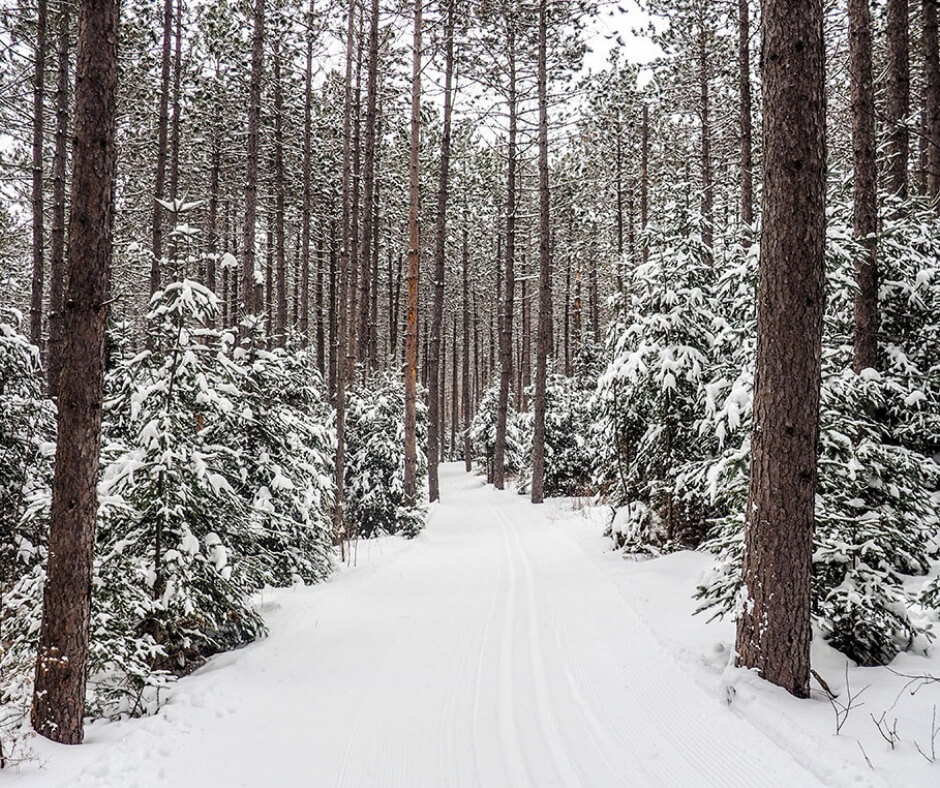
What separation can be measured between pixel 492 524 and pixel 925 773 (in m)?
12.1

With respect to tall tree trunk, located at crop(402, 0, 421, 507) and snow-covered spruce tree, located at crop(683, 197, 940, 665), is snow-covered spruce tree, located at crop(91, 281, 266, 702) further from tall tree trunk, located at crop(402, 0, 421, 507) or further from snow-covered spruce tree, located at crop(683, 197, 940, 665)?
tall tree trunk, located at crop(402, 0, 421, 507)

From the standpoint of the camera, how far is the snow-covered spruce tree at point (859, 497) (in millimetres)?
4730

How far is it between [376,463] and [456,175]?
57.8 feet

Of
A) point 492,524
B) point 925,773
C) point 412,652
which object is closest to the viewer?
point 925,773

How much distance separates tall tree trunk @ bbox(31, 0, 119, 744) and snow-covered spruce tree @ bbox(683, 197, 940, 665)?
16.3ft

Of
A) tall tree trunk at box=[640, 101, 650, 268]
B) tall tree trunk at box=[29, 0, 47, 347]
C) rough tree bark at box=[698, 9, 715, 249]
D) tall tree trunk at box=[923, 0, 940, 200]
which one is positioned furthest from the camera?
tall tree trunk at box=[640, 101, 650, 268]

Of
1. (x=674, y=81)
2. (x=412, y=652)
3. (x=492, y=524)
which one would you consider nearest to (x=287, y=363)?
(x=412, y=652)

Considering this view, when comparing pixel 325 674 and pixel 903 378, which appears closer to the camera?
pixel 325 674

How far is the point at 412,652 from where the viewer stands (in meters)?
6.05

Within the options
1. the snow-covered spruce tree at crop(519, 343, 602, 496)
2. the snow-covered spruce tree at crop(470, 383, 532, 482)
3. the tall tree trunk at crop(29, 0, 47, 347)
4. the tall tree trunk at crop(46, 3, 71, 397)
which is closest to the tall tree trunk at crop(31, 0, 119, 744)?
the tall tree trunk at crop(46, 3, 71, 397)

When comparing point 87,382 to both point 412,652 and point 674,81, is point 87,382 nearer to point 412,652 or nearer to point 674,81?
point 412,652

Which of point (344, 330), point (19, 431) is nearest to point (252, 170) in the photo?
point (19, 431)

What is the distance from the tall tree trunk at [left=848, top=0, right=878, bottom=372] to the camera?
663 cm

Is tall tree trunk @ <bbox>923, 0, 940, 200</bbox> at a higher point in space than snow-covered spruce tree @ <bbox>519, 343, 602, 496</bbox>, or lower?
higher
